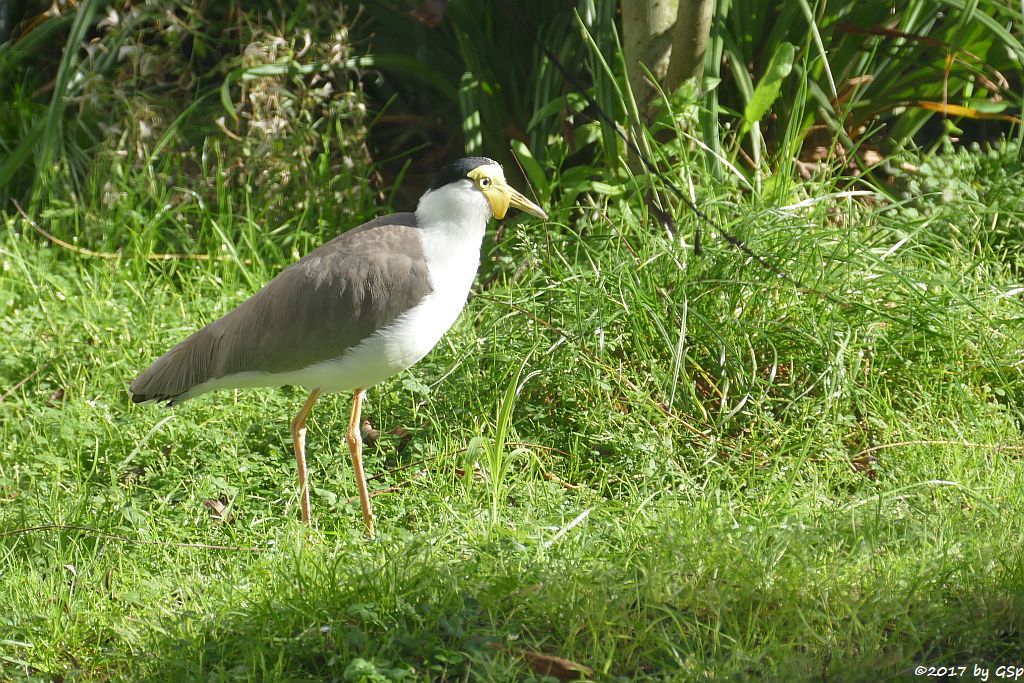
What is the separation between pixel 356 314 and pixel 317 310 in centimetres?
14

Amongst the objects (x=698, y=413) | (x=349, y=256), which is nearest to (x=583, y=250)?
(x=698, y=413)

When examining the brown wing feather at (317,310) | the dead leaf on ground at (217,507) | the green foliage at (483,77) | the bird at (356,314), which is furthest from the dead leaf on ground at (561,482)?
the green foliage at (483,77)

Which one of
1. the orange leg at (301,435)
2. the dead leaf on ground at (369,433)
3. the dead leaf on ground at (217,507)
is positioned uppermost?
the orange leg at (301,435)

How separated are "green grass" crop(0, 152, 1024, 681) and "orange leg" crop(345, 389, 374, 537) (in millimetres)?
95

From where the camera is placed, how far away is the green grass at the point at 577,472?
8.91 ft

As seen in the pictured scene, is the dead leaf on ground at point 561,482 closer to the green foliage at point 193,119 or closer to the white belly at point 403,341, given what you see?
the white belly at point 403,341

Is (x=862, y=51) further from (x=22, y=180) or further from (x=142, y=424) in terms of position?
(x=22, y=180)

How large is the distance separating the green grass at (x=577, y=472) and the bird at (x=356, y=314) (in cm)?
37

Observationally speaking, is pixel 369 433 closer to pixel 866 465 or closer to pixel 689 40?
pixel 866 465

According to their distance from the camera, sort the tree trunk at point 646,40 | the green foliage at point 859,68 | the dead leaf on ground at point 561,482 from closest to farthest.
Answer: the dead leaf on ground at point 561,482 → the tree trunk at point 646,40 → the green foliage at point 859,68

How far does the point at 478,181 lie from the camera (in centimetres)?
370

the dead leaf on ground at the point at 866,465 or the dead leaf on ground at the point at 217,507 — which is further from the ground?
the dead leaf on ground at the point at 217,507

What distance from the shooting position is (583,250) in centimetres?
457

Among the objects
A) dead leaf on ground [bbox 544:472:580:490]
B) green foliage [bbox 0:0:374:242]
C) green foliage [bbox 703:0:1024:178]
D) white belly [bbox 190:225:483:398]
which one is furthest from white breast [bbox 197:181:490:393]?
green foliage [bbox 0:0:374:242]
